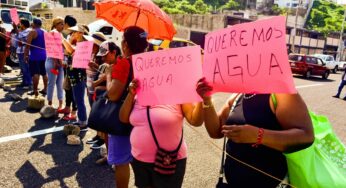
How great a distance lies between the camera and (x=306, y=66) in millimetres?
19312

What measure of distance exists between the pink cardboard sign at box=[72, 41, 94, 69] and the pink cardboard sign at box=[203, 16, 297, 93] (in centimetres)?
271

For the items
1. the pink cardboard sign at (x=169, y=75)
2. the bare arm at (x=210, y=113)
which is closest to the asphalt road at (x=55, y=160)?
the bare arm at (x=210, y=113)

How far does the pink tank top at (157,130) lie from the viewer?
2203 millimetres

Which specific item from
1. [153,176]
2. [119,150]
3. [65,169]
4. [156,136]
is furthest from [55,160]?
[156,136]

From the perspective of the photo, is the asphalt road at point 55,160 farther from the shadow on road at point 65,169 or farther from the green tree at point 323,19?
the green tree at point 323,19

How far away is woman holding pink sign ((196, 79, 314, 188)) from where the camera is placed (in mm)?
1526

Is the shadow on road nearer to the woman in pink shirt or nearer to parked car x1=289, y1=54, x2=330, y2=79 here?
the woman in pink shirt

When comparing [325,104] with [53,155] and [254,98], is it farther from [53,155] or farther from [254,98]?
[254,98]

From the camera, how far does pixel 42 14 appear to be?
44875 millimetres

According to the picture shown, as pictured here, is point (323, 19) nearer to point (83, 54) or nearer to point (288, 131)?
point (83, 54)

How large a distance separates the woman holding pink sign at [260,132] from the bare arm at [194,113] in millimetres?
179

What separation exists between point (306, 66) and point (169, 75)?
19.3 m

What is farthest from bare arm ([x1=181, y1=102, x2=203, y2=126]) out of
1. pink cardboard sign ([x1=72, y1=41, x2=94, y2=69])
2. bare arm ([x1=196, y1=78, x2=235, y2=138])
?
pink cardboard sign ([x1=72, y1=41, x2=94, y2=69])

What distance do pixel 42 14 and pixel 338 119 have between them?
44963mm
